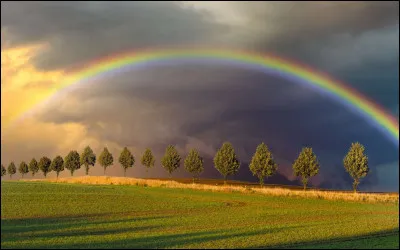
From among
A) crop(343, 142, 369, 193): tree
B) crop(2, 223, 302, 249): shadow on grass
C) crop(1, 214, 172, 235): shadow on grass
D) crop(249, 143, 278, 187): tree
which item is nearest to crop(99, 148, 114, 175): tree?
crop(249, 143, 278, 187): tree

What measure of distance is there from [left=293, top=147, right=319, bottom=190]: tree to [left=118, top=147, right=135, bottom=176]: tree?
240ft

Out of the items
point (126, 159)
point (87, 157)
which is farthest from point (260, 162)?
point (87, 157)

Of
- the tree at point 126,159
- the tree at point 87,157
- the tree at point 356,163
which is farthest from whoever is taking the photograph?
the tree at point 87,157

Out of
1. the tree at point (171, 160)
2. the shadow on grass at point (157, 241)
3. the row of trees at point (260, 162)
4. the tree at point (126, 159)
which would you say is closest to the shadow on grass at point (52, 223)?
the shadow on grass at point (157, 241)

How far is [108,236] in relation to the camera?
32250 mm

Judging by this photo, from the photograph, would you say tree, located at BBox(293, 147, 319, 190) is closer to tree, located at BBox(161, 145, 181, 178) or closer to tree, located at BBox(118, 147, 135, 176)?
tree, located at BBox(161, 145, 181, 178)

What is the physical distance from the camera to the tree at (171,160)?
529 feet

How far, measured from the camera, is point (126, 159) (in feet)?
591

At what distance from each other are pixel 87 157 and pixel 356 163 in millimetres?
107227

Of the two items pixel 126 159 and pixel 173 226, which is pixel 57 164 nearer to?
pixel 126 159

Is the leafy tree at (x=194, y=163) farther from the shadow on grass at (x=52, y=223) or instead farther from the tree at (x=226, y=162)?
the shadow on grass at (x=52, y=223)

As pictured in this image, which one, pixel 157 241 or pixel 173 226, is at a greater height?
pixel 157 241

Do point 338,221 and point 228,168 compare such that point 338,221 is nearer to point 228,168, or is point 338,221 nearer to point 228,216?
point 228,216

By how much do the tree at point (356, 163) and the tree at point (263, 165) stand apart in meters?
19.3
